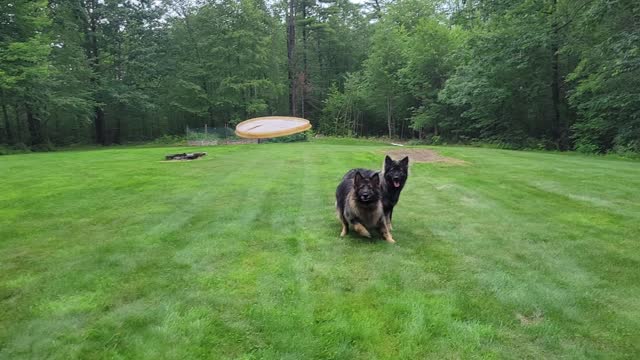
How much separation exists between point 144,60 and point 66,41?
200 inches

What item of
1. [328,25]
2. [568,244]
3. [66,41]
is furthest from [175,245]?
[328,25]

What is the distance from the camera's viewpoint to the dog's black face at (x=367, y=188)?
496 centimetres

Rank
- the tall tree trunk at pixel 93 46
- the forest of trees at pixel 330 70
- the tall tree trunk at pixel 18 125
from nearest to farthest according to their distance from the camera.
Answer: the forest of trees at pixel 330 70
the tall tree trunk at pixel 18 125
the tall tree trunk at pixel 93 46

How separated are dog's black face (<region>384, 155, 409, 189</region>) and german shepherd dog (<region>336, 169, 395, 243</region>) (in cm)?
20

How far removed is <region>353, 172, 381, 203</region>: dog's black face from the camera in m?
4.96

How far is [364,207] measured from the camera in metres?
5.27

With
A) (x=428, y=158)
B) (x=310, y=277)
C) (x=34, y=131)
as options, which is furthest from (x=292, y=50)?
(x=310, y=277)

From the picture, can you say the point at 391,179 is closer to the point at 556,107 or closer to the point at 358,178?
the point at 358,178

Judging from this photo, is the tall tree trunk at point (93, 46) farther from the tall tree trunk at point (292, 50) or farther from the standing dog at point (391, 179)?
the standing dog at point (391, 179)

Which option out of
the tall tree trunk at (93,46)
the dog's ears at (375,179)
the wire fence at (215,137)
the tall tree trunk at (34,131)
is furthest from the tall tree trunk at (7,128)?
the dog's ears at (375,179)

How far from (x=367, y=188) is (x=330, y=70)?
1544 inches

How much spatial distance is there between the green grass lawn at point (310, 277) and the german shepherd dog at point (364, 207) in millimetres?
218

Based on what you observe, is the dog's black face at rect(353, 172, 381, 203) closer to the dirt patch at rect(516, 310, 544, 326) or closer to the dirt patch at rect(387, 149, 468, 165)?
the dirt patch at rect(516, 310, 544, 326)

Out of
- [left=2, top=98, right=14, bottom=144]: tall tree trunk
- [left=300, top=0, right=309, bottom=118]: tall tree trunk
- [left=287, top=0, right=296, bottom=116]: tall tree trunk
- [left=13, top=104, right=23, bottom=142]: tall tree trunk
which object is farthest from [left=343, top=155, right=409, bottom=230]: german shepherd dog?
[left=300, top=0, right=309, bottom=118]: tall tree trunk
